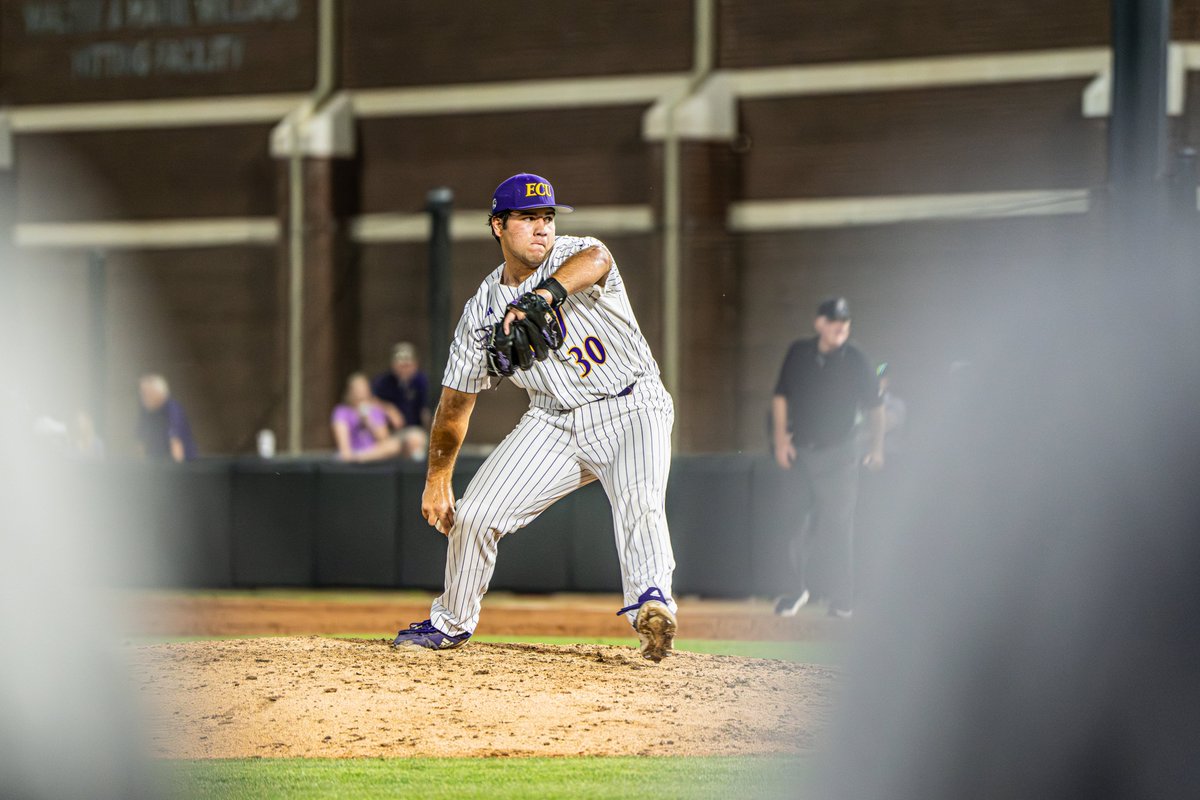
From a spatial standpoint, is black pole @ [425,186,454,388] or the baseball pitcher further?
black pole @ [425,186,454,388]

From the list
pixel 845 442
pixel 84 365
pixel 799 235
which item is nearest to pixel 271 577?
pixel 845 442

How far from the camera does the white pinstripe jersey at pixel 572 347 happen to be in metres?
4.76

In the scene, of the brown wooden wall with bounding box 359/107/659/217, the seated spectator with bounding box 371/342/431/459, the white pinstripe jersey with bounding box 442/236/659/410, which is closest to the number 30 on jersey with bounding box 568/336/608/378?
the white pinstripe jersey with bounding box 442/236/659/410

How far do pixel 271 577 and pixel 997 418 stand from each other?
1015cm

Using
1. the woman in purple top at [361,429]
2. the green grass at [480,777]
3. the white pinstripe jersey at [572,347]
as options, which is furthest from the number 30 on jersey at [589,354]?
the woman in purple top at [361,429]

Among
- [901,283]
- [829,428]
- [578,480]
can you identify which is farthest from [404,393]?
[901,283]

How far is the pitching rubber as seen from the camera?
4.80 m

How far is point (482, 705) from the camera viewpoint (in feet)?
17.3

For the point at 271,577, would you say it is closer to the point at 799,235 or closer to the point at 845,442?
the point at 845,442

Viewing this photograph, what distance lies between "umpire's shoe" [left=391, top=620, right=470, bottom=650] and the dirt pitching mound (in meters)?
0.03

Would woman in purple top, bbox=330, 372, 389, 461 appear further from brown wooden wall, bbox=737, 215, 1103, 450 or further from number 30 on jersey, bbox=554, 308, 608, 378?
number 30 on jersey, bbox=554, 308, 608, 378

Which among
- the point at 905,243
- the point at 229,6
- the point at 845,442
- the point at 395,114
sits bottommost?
the point at 845,442

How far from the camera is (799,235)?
20.4 m

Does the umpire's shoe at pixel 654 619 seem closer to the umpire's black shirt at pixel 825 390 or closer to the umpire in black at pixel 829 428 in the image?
the umpire in black at pixel 829 428
